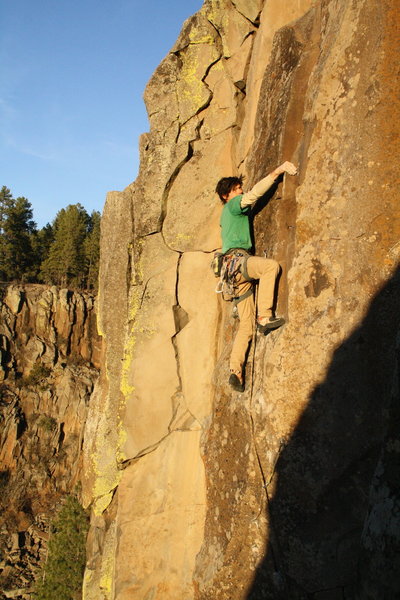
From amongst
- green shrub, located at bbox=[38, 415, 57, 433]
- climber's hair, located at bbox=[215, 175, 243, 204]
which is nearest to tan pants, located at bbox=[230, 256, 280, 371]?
climber's hair, located at bbox=[215, 175, 243, 204]

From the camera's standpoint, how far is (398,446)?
95.3 inches

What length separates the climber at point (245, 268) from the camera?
200 inches

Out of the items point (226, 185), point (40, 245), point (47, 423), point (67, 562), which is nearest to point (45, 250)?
point (40, 245)

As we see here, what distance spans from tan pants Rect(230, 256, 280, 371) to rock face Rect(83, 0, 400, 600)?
0.53 ft

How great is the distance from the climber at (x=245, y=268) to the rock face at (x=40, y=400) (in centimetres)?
1886

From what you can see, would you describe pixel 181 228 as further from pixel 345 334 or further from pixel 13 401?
pixel 13 401

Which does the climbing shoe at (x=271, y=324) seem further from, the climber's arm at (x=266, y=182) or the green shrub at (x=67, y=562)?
the green shrub at (x=67, y=562)

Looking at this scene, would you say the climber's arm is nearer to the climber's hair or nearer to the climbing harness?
the climber's hair

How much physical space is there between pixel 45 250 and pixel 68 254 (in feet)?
13.0

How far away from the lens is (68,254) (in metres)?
42.8

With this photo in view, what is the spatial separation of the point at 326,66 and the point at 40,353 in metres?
31.3

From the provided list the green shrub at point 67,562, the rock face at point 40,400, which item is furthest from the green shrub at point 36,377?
the green shrub at point 67,562

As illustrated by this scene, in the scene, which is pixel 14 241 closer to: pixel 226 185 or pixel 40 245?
pixel 40 245

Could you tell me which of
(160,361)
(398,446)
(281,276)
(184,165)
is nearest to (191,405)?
(160,361)
